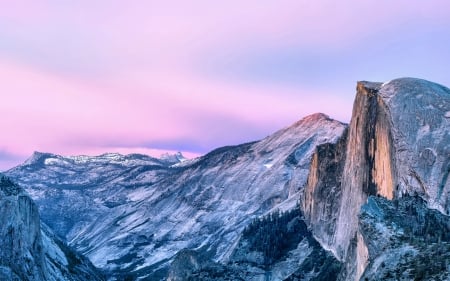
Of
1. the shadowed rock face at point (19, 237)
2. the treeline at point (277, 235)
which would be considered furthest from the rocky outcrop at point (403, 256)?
the treeline at point (277, 235)

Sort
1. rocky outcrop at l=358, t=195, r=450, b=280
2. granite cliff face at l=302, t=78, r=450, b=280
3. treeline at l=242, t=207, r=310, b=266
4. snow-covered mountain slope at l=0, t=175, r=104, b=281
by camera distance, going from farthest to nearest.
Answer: treeline at l=242, t=207, r=310, b=266, snow-covered mountain slope at l=0, t=175, r=104, b=281, granite cliff face at l=302, t=78, r=450, b=280, rocky outcrop at l=358, t=195, r=450, b=280

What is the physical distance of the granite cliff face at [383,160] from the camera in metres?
100

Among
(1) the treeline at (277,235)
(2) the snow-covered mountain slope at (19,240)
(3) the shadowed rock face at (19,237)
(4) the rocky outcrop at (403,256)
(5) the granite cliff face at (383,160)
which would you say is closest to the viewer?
(4) the rocky outcrop at (403,256)

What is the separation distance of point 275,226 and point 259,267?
20.7 metres

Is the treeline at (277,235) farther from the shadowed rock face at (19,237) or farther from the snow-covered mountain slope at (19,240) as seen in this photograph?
the shadowed rock face at (19,237)

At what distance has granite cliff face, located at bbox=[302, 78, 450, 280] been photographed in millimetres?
100062

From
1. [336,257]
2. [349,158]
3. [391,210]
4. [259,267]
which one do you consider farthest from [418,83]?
[259,267]

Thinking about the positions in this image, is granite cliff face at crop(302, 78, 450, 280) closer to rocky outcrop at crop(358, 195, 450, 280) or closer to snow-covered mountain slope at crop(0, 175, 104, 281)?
rocky outcrop at crop(358, 195, 450, 280)

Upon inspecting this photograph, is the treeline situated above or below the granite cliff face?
below

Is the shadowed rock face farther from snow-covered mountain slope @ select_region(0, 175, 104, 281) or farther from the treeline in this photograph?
the treeline

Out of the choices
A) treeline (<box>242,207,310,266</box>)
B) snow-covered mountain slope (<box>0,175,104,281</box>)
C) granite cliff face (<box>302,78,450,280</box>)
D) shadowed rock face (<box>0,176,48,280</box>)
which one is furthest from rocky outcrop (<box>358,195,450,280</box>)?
treeline (<box>242,207,310,266</box>)

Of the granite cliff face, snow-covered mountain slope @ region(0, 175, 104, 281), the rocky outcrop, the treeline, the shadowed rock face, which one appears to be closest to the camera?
the rocky outcrop

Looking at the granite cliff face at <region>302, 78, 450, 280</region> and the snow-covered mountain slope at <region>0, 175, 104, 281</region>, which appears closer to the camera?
the granite cliff face at <region>302, 78, 450, 280</region>

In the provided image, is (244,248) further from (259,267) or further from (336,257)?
(336,257)
